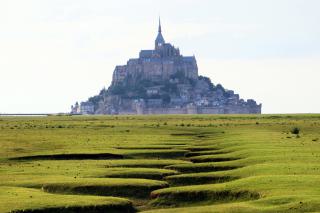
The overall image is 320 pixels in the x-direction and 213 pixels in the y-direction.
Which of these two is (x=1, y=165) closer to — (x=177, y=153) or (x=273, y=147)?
(x=177, y=153)

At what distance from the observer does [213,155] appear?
5731cm

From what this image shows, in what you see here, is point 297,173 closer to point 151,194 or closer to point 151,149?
point 151,194

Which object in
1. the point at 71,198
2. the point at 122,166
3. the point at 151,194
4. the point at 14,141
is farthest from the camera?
the point at 14,141

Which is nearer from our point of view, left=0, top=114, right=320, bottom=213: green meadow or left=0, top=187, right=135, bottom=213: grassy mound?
left=0, top=187, right=135, bottom=213: grassy mound

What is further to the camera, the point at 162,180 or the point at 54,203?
the point at 162,180

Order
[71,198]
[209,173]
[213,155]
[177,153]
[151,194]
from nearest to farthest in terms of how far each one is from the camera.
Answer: [71,198] → [151,194] → [209,173] → [213,155] → [177,153]

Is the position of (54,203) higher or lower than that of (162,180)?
lower

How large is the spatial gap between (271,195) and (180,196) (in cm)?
524

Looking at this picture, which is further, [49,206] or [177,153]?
[177,153]

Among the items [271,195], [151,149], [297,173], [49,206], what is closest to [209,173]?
[297,173]

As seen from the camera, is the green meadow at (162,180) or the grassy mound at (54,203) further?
the green meadow at (162,180)

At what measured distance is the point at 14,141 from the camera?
73.6 meters

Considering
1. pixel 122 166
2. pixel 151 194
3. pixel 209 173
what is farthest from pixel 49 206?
pixel 122 166

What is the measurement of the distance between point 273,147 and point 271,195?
1075 inches
